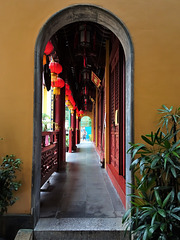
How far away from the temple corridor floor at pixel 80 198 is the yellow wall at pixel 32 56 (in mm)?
865

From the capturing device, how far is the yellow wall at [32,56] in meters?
1.81

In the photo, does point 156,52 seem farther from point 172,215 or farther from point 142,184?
point 172,215

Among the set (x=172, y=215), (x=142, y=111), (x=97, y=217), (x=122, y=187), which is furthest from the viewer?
(x=122, y=187)

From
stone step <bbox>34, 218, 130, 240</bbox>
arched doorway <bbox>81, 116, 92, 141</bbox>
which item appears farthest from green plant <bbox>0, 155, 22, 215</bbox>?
arched doorway <bbox>81, 116, 92, 141</bbox>

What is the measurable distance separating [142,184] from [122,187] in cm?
113

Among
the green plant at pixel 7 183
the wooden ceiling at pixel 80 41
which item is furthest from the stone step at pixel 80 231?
the wooden ceiling at pixel 80 41

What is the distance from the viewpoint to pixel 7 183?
5.42ft

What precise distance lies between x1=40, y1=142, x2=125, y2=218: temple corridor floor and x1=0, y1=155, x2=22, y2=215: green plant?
0.57 meters

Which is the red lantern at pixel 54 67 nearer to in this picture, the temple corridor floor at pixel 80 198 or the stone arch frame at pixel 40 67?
the stone arch frame at pixel 40 67

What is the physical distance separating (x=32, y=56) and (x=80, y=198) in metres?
2.17

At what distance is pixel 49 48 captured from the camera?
2.77 m

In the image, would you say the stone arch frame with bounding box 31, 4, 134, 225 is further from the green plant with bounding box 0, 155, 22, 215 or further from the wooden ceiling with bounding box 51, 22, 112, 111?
the wooden ceiling with bounding box 51, 22, 112, 111

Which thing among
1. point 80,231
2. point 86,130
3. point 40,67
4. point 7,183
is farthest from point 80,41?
point 86,130

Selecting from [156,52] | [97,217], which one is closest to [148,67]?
[156,52]
